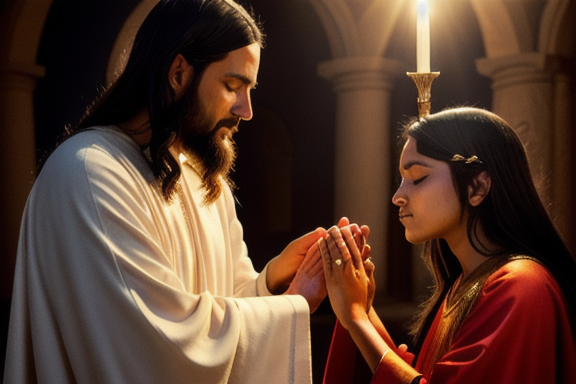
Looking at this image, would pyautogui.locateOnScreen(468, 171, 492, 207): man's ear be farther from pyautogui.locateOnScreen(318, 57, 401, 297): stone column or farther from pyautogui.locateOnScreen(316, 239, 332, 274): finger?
pyautogui.locateOnScreen(318, 57, 401, 297): stone column

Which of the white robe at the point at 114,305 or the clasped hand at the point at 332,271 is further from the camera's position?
the clasped hand at the point at 332,271

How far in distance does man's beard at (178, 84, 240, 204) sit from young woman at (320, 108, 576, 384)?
443 mm

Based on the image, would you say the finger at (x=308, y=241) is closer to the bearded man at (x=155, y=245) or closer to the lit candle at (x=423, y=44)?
the bearded man at (x=155, y=245)

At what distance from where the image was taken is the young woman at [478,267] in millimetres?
1949

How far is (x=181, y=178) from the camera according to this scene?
8.16 feet

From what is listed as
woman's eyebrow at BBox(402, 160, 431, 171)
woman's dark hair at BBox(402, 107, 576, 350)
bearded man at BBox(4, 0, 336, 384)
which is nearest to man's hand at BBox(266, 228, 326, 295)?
bearded man at BBox(4, 0, 336, 384)

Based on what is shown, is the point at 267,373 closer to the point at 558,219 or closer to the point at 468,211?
the point at 468,211

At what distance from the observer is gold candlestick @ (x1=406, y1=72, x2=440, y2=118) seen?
2.13 m

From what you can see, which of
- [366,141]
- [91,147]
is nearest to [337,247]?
[91,147]

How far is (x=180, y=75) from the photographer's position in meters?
2.34

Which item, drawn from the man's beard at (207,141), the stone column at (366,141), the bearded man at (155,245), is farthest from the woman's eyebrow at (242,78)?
the stone column at (366,141)

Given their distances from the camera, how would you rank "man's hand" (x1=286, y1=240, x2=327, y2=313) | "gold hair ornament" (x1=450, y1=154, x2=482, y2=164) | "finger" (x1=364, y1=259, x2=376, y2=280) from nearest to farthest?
"gold hair ornament" (x1=450, y1=154, x2=482, y2=164) < "man's hand" (x1=286, y1=240, x2=327, y2=313) < "finger" (x1=364, y1=259, x2=376, y2=280)

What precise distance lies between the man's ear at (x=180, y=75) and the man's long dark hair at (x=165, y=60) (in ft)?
0.06

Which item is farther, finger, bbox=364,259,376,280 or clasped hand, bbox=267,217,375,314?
finger, bbox=364,259,376,280
